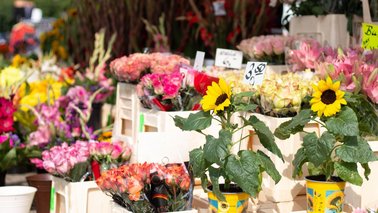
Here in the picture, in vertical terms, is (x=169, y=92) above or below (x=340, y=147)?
above

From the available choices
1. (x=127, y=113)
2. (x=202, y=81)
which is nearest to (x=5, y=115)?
(x=127, y=113)

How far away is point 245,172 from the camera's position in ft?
7.49

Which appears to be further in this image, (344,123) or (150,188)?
(150,188)

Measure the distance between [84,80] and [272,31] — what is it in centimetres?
138

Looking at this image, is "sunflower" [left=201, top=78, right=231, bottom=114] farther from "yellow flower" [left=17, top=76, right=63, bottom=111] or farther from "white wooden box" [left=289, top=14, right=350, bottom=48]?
"yellow flower" [left=17, top=76, right=63, bottom=111]

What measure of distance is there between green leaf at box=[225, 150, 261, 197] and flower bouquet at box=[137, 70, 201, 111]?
76 centimetres

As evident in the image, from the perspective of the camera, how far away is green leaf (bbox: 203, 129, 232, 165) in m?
2.27

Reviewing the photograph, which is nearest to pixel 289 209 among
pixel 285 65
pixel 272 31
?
pixel 285 65

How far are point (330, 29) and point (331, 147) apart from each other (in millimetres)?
1636

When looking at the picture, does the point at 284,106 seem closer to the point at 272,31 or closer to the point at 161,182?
the point at 161,182

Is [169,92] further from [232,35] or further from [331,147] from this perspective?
[232,35]

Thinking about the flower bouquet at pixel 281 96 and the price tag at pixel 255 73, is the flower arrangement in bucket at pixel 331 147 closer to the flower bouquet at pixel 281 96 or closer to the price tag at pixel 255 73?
the flower bouquet at pixel 281 96

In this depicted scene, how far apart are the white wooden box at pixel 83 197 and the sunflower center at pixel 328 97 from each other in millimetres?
1049

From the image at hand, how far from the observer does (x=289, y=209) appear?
276 cm
